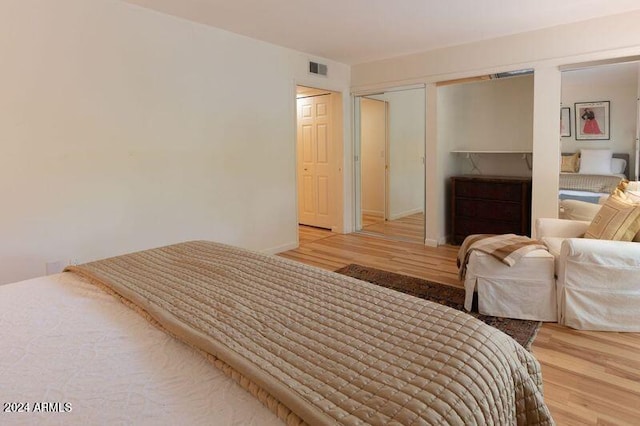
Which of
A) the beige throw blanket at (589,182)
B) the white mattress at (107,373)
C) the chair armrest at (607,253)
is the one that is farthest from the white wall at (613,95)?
the white mattress at (107,373)

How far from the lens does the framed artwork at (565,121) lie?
13.2 ft

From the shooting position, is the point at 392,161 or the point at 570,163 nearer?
the point at 570,163

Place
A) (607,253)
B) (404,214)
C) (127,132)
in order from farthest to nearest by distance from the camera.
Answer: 1. (404,214)
2. (127,132)
3. (607,253)

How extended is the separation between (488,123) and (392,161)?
1832 mm

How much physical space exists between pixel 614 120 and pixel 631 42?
26.8 inches

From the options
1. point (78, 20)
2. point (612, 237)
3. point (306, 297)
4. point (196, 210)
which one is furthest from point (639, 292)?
point (78, 20)

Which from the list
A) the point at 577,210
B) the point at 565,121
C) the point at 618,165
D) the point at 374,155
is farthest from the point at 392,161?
the point at 618,165

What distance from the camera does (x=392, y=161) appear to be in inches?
265

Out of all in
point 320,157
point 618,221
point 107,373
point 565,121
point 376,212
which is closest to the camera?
point 107,373

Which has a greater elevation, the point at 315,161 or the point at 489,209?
the point at 315,161

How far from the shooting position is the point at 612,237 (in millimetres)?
2770

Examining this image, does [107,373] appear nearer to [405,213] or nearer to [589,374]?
[589,374]

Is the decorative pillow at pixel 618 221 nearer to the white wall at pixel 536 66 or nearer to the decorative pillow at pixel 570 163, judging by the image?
the decorative pillow at pixel 570 163

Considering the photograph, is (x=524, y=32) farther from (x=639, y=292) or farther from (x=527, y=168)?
(x=639, y=292)
